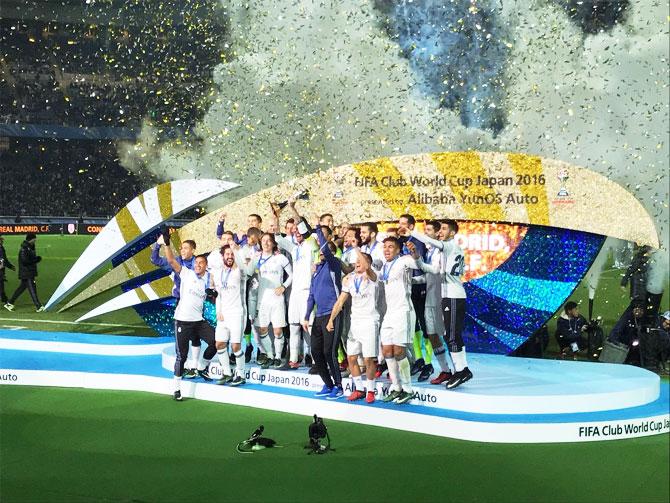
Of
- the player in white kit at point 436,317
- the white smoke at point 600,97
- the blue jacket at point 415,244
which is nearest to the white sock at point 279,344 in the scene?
the player in white kit at point 436,317

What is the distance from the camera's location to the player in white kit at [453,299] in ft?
23.3

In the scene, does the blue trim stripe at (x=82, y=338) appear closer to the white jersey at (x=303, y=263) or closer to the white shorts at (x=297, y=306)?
the white shorts at (x=297, y=306)

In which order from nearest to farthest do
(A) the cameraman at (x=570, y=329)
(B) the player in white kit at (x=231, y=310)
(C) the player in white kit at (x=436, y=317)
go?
(C) the player in white kit at (x=436, y=317) → (B) the player in white kit at (x=231, y=310) → (A) the cameraman at (x=570, y=329)

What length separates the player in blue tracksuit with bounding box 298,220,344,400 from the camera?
723 cm

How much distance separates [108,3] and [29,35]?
4588mm

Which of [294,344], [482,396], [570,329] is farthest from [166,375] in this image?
[570,329]

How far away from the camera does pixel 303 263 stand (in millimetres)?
7875

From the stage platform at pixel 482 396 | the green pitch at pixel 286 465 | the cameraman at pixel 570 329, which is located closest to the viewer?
the green pitch at pixel 286 465

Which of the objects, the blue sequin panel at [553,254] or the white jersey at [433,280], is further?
the blue sequin panel at [553,254]

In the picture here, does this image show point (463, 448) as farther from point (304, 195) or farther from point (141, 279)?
point (141, 279)

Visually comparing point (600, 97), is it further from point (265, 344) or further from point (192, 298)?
point (192, 298)

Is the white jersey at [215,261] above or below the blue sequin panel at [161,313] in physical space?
above

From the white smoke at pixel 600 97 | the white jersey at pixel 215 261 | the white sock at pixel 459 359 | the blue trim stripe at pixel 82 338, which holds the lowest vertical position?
the blue trim stripe at pixel 82 338

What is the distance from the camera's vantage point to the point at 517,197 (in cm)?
896
